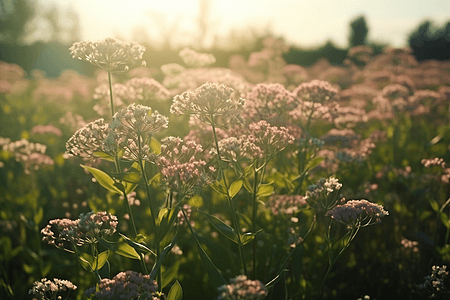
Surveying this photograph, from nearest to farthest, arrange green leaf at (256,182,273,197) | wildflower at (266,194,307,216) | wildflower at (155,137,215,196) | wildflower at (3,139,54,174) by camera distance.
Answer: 1. wildflower at (155,137,215,196)
2. green leaf at (256,182,273,197)
3. wildflower at (266,194,307,216)
4. wildflower at (3,139,54,174)

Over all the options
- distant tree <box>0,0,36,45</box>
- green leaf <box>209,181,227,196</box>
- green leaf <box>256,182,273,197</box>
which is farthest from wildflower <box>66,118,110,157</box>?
distant tree <box>0,0,36,45</box>

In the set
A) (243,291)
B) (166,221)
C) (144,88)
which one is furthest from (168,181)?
(144,88)

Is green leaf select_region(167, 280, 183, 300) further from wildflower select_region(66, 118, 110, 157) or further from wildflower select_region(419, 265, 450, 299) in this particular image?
wildflower select_region(419, 265, 450, 299)

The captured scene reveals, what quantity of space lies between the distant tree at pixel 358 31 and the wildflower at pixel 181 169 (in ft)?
210

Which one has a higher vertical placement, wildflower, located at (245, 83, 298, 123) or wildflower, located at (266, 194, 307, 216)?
wildflower, located at (245, 83, 298, 123)

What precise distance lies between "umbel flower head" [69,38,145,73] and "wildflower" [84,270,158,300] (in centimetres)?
185

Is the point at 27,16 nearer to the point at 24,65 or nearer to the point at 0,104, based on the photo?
the point at 24,65

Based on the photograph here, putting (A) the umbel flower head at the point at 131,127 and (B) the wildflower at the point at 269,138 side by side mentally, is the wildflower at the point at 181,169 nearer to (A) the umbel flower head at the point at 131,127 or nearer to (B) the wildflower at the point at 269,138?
(A) the umbel flower head at the point at 131,127

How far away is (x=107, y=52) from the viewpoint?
135 inches

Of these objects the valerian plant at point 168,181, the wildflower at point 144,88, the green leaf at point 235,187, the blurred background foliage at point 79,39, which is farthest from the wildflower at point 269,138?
the blurred background foliage at point 79,39

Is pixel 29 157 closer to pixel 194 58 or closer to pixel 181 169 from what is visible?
pixel 194 58

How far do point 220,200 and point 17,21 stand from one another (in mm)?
51764

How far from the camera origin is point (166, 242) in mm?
3143

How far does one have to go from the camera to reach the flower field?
113 inches
